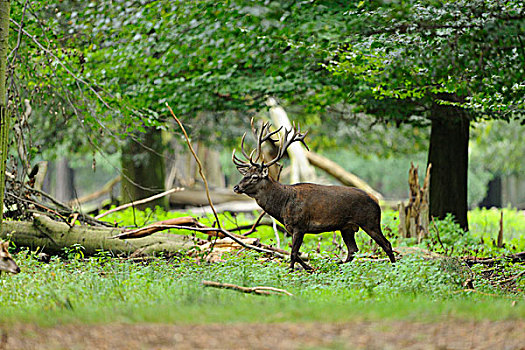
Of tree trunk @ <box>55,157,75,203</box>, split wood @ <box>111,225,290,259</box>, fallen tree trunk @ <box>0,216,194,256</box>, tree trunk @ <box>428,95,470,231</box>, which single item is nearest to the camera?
split wood @ <box>111,225,290,259</box>

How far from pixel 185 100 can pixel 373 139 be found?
11.5 metres

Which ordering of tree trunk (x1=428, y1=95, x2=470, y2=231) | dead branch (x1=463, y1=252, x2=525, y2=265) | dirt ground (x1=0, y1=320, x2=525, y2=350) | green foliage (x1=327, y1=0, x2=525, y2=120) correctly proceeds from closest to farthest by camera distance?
dirt ground (x1=0, y1=320, x2=525, y2=350), green foliage (x1=327, y1=0, x2=525, y2=120), dead branch (x1=463, y1=252, x2=525, y2=265), tree trunk (x1=428, y1=95, x2=470, y2=231)

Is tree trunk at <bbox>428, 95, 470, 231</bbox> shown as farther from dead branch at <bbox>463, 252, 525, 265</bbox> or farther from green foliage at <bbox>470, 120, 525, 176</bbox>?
green foliage at <bbox>470, 120, 525, 176</bbox>

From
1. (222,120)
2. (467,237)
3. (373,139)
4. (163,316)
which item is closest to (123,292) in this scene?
(163,316)

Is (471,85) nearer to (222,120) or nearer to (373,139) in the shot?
(222,120)

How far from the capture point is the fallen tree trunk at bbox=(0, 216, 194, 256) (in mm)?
10945

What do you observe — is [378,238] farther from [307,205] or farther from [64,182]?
[64,182]

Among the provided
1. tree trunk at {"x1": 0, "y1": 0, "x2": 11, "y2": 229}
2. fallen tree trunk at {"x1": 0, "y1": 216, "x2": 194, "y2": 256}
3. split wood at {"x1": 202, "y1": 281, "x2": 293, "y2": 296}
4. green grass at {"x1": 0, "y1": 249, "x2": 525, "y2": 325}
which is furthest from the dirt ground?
fallen tree trunk at {"x1": 0, "y1": 216, "x2": 194, "y2": 256}

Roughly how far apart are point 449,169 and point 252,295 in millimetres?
8903

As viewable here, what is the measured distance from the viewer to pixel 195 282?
773 cm

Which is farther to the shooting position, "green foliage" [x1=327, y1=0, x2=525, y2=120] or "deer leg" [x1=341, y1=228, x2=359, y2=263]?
"deer leg" [x1=341, y1=228, x2=359, y2=263]

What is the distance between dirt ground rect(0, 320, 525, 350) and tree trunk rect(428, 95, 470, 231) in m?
9.53

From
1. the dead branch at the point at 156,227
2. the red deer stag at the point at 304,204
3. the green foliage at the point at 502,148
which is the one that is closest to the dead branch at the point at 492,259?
the red deer stag at the point at 304,204

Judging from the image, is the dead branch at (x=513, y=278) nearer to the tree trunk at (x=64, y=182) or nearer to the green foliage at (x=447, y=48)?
the green foliage at (x=447, y=48)
